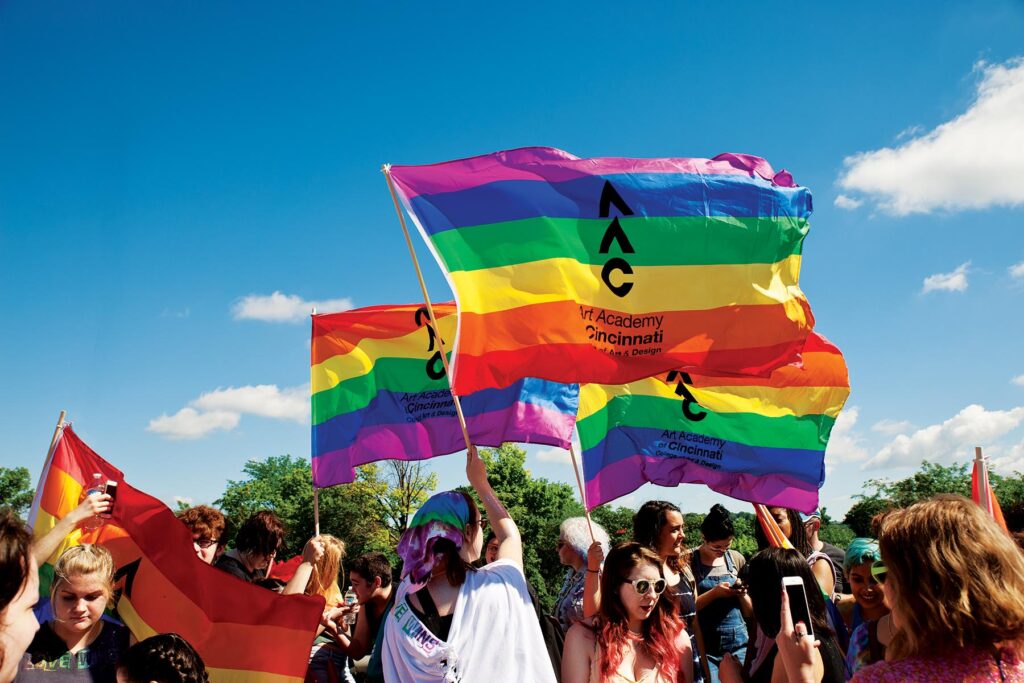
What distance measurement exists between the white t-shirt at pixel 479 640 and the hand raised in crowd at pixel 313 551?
71.4 inches

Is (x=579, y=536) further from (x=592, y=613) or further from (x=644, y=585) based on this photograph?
(x=644, y=585)

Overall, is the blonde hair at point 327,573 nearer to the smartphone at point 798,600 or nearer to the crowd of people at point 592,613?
the crowd of people at point 592,613

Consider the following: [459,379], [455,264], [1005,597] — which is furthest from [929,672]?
[455,264]

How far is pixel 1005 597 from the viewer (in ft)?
7.43

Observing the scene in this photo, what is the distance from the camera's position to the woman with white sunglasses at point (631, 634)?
14.5 feet

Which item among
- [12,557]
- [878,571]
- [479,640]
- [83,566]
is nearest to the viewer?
[12,557]

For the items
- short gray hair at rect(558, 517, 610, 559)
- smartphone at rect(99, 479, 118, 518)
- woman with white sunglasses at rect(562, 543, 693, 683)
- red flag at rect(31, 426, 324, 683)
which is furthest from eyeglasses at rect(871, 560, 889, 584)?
smartphone at rect(99, 479, 118, 518)

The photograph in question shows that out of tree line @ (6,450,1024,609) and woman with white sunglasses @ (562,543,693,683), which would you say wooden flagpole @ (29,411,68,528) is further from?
tree line @ (6,450,1024,609)

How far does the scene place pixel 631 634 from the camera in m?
4.57

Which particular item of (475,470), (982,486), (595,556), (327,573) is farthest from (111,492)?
(982,486)

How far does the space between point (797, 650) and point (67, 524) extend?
3.83 meters

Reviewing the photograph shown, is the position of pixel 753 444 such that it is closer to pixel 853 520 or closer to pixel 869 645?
pixel 869 645

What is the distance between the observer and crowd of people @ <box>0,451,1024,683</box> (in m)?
2.29

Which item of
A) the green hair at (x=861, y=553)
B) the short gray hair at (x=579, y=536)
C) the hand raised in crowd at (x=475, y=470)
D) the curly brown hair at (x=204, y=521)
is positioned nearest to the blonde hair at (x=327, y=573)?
the curly brown hair at (x=204, y=521)
